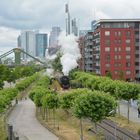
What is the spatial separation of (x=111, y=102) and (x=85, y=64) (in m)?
153

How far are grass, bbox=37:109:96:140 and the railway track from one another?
1.55 meters

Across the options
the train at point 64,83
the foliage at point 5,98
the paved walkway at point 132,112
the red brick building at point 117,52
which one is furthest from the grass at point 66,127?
the red brick building at point 117,52

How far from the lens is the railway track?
4481 cm

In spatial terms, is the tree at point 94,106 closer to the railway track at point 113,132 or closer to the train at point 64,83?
the railway track at point 113,132

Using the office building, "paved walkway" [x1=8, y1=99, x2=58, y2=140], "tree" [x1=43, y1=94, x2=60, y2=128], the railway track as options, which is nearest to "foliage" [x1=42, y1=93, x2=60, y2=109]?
"tree" [x1=43, y1=94, x2=60, y2=128]

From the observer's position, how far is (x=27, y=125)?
6206cm

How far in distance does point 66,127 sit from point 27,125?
6.78 metres

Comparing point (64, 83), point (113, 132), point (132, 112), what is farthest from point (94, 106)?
point (64, 83)

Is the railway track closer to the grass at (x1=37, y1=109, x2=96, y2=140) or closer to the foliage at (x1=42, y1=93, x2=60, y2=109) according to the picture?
the grass at (x1=37, y1=109, x2=96, y2=140)

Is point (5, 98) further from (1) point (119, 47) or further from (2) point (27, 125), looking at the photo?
(1) point (119, 47)

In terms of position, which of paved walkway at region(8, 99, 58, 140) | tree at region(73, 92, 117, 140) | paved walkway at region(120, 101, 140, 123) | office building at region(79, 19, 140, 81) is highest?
office building at region(79, 19, 140, 81)

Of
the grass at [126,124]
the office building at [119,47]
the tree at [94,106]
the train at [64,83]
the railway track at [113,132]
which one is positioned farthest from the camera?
the office building at [119,47]

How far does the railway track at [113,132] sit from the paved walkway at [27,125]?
18.4ft

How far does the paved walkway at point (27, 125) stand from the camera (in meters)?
51.3
